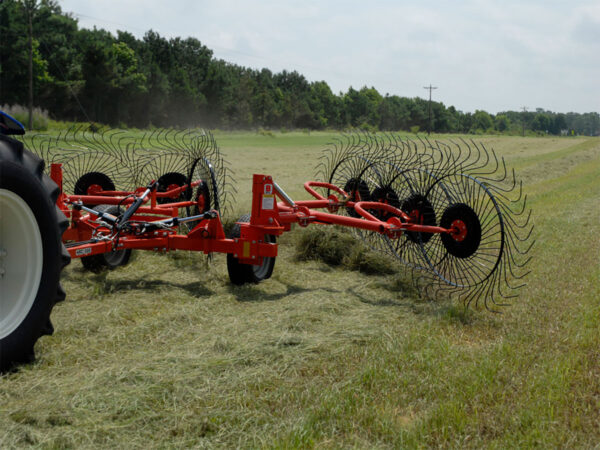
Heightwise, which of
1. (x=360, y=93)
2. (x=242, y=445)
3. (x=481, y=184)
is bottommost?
(x=242, y=445)

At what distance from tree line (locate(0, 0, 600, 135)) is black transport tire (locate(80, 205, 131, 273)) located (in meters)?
28.8

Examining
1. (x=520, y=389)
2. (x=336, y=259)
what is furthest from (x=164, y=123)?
(x=520, y=389)

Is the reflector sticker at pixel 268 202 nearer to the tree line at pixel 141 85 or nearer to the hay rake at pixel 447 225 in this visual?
the hay rake at pixel 447 225

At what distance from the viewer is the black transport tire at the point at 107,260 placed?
236 inches

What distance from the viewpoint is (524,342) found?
408 centimetres

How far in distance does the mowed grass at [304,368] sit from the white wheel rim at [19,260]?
0.40 metres

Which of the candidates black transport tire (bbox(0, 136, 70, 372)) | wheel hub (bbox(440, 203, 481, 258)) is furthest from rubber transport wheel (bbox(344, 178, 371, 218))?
black transport tire (bbox(0, 136, 70, 372))

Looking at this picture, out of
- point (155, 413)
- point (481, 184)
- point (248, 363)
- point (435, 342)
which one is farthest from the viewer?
point (481, 184)

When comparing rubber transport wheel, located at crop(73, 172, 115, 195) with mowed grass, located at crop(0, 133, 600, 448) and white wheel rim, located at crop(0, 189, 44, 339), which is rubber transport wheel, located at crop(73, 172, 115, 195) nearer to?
mowed grass, located at crop(0, 133, 600, 448)

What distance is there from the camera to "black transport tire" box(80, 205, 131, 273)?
599 centimetres

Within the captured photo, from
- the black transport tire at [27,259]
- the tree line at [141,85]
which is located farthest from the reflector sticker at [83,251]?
the tree line at [141,85]

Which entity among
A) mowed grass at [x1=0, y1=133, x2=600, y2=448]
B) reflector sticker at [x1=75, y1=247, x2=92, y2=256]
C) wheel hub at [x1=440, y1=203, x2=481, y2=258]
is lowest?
mowed grass at [x1=0, y1=133, x2=600, y2=448]

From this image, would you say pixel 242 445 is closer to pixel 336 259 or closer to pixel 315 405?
pixel 315 405

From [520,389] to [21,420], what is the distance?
2.63m
